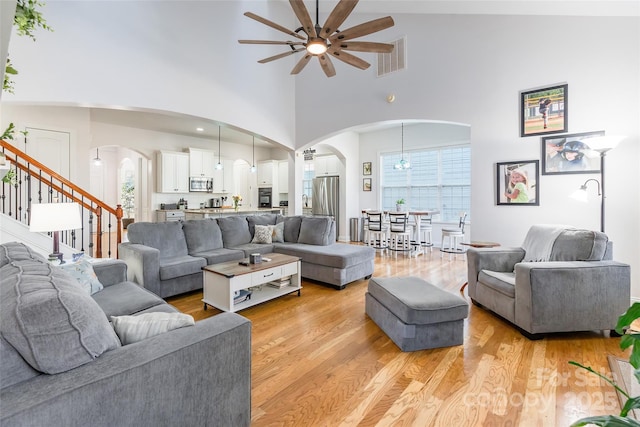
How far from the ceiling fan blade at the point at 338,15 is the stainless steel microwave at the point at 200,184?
6.21 metres

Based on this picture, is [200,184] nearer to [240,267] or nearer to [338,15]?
[240,267]

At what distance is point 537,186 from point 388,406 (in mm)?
3475

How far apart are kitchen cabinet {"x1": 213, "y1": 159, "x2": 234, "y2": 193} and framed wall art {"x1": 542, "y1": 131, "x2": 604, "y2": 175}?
24.4 ft

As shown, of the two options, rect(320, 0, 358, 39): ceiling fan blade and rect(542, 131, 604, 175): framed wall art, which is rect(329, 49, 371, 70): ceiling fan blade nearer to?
rect(320, 0, 358, 39): ceiling fan blade

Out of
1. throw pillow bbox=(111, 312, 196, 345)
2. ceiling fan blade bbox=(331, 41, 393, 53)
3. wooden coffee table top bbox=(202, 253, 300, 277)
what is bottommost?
wooden coffee table top bbox=(202, 253, 300, 277)

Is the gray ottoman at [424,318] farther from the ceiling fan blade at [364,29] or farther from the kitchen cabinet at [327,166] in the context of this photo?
the kitchen cabinet at [327,166]

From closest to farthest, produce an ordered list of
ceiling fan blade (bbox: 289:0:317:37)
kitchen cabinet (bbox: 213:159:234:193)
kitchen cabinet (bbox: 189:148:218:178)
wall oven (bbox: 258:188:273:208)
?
1. ceiling fan blade (bbox: 289:0:317:37)
2. kitchen cabinet (bbox: 189:148:218:178)
3. kitchen cabinet (bbox: 213:159:234:193)
4. wall oven (bbox: 258:188:273:208)

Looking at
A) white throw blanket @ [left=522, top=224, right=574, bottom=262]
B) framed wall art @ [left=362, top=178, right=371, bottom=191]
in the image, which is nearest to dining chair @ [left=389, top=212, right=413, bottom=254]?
framed wall art @ [left=362, top=178, right=371, bottom=191]

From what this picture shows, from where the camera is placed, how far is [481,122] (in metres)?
4.29

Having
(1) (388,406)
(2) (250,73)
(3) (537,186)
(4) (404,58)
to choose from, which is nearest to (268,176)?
(2) (250,73)

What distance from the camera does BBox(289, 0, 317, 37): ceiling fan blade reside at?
270 cm

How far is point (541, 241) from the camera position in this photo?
3.18 meters

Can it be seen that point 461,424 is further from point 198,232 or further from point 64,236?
point 64,236

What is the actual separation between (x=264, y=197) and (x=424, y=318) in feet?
25.7
